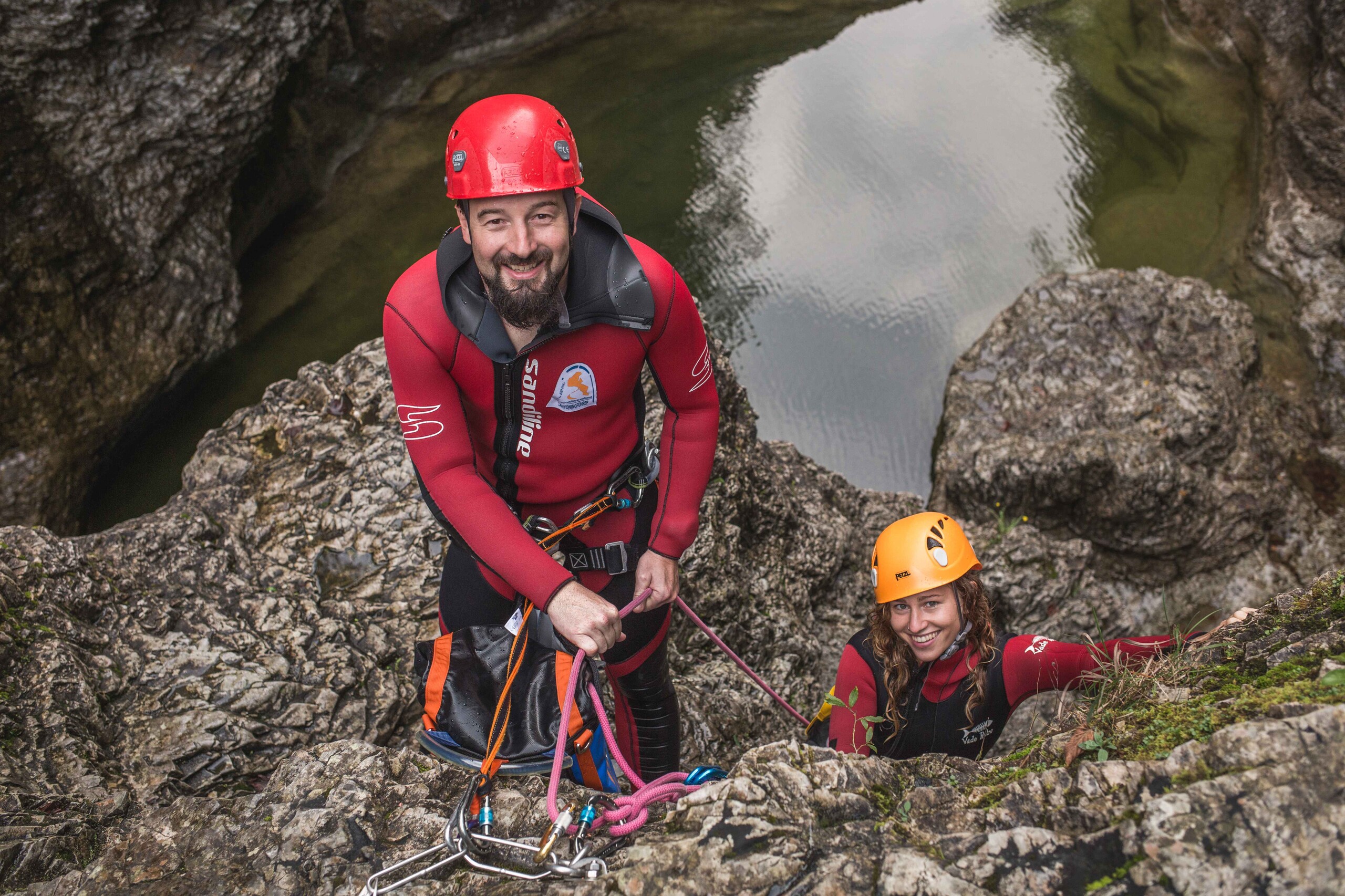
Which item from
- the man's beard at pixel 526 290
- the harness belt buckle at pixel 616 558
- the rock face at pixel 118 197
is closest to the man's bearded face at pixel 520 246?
the man's beard at pixel 526 290

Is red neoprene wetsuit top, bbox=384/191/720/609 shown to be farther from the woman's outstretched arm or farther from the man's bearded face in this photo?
the woman's outstretched arm

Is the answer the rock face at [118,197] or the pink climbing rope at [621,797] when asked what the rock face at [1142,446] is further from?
the rock face at [118,197]

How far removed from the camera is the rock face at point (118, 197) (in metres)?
6.09

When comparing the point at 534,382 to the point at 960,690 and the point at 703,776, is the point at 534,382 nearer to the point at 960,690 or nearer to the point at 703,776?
the point at 703,776

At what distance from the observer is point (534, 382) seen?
102 inches

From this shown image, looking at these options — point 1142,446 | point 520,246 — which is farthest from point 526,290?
point 1142,446

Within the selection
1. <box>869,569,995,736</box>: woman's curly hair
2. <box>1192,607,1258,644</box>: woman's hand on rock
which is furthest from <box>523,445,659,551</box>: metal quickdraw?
<box>1192,607,1258,644</box>: woman's hand on rock

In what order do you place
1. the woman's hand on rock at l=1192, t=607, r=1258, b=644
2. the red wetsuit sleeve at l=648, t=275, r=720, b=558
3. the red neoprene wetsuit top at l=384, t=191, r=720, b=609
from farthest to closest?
1. the red wetsuit sleeve at l=648, t=275, r=720, b=558
2. the red neoprene wetsuit top at l=384, t=191, r=720, b=609
3. the woman's hand on rock at l=1192, t=607, r=1258, b=644

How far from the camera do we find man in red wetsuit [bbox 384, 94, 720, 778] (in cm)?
227

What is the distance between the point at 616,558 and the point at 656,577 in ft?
0.59

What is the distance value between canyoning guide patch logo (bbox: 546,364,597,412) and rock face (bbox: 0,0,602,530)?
5.28 meters

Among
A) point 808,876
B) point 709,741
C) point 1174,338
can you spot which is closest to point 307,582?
point 709,741

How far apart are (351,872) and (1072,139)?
894cm

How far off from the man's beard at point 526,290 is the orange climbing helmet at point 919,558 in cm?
158
